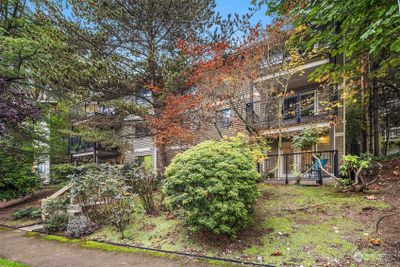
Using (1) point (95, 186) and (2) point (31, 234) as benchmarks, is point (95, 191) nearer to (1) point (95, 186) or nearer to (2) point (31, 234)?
(1) point (95, 186)

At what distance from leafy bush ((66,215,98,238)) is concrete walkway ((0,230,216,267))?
1.45 ft

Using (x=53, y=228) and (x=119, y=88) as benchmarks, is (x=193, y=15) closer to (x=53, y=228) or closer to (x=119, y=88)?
(x=119, y=88)

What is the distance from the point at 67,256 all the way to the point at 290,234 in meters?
4.63

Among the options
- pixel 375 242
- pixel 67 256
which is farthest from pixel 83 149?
pixel 375 242

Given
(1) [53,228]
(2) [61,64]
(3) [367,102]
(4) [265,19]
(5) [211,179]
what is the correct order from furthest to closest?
(3) [367,102]
(2) [61,64]
(4) [265,19]
(1) [53,228]
(5) [211,179]

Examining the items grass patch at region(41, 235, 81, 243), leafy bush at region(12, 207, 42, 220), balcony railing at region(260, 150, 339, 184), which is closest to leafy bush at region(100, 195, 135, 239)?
grass patch at region(41, 235, 81, 243)

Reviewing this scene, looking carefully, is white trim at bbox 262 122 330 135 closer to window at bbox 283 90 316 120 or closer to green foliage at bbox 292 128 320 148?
window at bbox 283 90 316 120

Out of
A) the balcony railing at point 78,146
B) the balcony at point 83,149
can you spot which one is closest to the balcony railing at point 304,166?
the balcony at point 83,149

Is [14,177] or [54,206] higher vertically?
[14,177]

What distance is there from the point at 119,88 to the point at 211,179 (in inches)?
333

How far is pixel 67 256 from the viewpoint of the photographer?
5332 mm

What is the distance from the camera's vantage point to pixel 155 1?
36.8 feet

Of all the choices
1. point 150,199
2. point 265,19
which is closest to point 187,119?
point 150,199

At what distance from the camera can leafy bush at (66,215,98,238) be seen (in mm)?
6727
